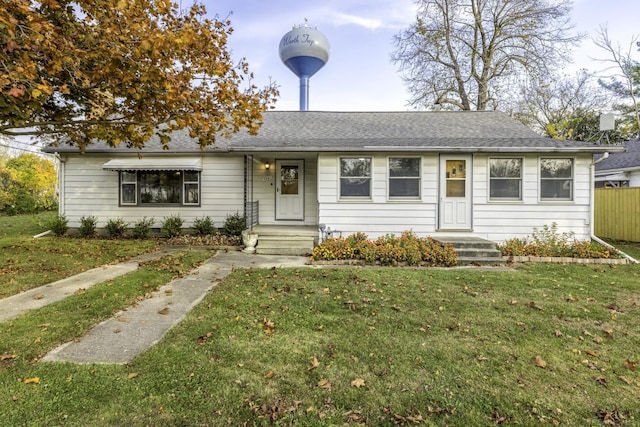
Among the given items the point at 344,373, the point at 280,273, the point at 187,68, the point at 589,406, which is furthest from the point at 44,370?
the point at 187,68

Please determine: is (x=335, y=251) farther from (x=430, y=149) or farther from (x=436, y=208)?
(x=430, y=149)

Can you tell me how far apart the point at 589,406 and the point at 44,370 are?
449 centimetres

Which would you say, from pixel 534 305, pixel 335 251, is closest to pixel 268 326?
pixel 534 305

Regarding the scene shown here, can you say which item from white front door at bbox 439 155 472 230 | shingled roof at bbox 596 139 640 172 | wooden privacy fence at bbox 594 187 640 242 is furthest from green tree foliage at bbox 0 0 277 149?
shingled roof at bbox 596 139 640 172

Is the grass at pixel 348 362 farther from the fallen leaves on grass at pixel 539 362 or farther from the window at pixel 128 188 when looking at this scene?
the window at pixel 128 188

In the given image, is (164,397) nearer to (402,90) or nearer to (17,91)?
(17,91)

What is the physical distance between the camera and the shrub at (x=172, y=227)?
32.8 feet

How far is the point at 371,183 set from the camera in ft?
29.6

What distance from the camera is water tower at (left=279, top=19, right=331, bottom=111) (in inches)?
695

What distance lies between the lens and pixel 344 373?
2838 millimetres

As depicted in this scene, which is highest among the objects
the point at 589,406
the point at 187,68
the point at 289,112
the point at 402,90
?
the point at 402,90

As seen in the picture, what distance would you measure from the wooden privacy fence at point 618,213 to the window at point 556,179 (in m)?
3.91

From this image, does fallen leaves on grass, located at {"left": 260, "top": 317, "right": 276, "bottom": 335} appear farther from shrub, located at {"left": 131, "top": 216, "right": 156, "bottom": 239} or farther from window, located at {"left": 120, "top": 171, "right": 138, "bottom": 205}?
window, located at {"left": 120, "top": 171, "right": 138, "bottom": 205}

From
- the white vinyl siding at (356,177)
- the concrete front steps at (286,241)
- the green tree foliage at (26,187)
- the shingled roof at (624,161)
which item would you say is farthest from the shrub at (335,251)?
the green tree foliage at (26,187)
